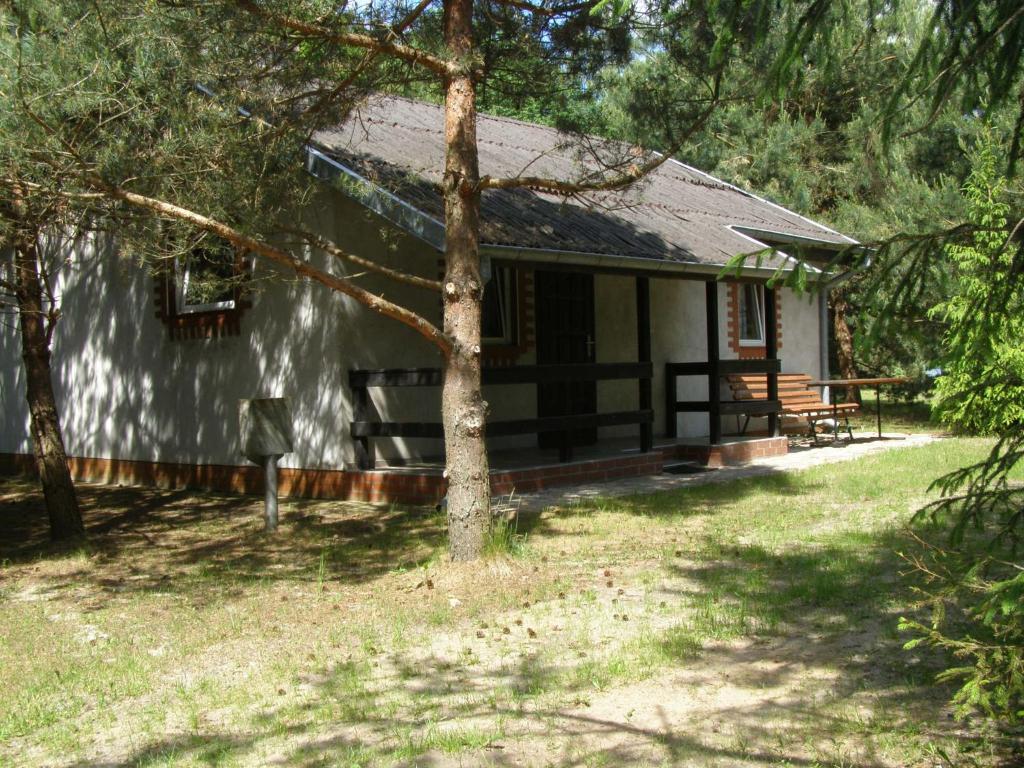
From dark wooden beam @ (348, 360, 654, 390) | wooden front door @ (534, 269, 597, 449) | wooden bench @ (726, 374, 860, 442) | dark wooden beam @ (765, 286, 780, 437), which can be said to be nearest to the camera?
dark wooden beam @ (348, 360, 654, 390)

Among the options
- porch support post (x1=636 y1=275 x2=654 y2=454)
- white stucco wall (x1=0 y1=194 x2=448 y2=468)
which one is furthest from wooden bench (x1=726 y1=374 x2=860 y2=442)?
white stucco wall (x1=0 y1=194 x2=448 y2=468)

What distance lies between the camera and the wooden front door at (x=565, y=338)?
12656 millimetres

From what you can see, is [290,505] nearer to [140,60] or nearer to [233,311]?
[233,311]

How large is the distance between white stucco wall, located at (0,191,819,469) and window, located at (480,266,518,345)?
41 centimetres

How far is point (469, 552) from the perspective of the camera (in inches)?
266

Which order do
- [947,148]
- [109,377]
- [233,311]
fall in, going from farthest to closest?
[947,148], [109,377], [233,311]

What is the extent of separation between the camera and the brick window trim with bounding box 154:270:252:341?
11.4 metres

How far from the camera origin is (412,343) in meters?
10.9

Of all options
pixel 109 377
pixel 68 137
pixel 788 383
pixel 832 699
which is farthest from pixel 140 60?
pixel 788 383

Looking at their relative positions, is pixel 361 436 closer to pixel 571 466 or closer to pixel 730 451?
pixel 571 466

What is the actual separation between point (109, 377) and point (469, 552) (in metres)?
8.27

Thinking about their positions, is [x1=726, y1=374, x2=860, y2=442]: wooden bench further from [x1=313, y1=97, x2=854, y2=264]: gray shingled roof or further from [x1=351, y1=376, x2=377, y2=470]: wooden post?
[x1=351, y1=376, x2=377, y2=470]: wooden post

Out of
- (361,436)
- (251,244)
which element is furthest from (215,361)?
(251,244)

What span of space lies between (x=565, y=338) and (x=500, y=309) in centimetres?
131
